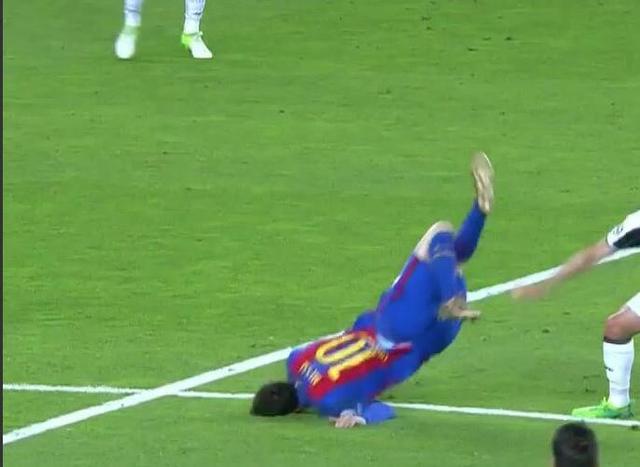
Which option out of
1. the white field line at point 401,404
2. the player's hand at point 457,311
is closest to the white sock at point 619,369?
the white field line at point 401,404

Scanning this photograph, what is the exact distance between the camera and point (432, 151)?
54.7ft

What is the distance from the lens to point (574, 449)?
17.0 ft

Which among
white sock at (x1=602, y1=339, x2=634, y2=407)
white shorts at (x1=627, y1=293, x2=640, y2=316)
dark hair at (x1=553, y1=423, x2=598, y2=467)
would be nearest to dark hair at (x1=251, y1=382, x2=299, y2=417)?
white sock at (x1=602, y1=339, x2=634, y2=407)

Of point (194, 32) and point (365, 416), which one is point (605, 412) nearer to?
point (365, 416)

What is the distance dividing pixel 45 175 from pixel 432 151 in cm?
337

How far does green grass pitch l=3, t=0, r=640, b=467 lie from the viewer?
9289mm

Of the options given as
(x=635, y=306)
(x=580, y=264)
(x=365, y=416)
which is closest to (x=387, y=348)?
(x=365, y=416)

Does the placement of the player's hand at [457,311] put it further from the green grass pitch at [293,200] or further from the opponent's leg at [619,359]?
the opponent's leg at [619,359]

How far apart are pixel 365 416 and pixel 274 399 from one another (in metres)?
0.45

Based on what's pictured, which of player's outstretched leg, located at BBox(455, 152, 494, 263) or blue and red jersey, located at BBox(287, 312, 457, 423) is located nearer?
blue and red jersey, located at BBox(287, 312, 457, 423)

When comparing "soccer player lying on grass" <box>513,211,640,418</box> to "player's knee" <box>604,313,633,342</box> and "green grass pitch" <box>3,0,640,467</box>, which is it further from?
"green grass pitch" <box>3,0,640,467</box>

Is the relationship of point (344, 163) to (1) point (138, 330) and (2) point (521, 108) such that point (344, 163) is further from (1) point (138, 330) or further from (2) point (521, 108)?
(1) point (138, 330)

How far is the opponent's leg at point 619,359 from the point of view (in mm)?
9188

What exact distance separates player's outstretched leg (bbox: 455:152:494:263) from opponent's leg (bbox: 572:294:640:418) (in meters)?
0.81
